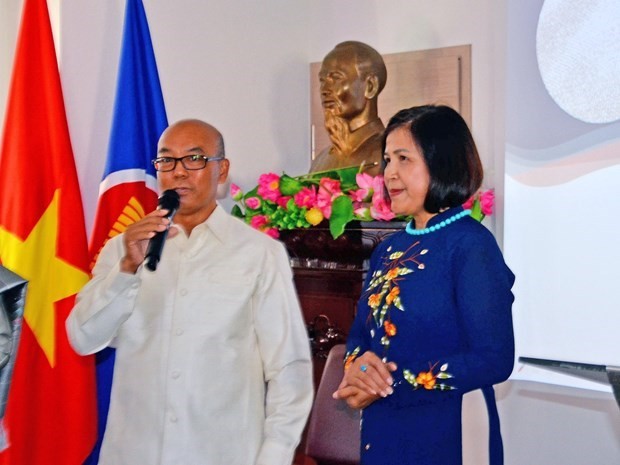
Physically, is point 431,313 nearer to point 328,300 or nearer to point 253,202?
point 328,300

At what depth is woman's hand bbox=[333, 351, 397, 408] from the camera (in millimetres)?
1570

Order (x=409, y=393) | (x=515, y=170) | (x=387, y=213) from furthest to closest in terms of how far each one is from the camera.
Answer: (x=387, y=213) < (x=515, y=170) < (x=409, y=393)

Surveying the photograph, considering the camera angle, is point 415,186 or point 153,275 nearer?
point 415,186

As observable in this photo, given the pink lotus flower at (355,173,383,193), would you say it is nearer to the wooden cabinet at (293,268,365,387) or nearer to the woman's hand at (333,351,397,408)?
the wooden cabinet at (293,268,365,387)

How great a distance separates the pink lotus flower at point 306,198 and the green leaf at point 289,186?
1.7 inches

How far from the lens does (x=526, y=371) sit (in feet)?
7.45

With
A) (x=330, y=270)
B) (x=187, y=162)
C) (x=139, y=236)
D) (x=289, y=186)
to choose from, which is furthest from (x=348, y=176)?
(x=139, y=236)

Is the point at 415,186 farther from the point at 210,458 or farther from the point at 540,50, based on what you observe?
the point at 540,50

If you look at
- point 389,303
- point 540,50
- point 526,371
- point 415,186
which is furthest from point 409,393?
point 540,50

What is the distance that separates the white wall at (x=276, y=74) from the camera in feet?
9.46

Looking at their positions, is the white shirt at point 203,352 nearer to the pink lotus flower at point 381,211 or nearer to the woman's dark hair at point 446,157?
the woman's dark hair at point 446,157

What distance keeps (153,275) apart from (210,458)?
1.38 feet

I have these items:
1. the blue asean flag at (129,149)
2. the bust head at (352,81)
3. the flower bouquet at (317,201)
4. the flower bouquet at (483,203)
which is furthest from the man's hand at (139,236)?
the bust head at (352,81)

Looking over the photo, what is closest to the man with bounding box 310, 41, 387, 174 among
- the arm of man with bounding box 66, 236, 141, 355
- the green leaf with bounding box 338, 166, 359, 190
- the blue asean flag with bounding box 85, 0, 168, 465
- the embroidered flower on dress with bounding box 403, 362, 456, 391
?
the green leaf with bounding box 338, 166, 359, 190
